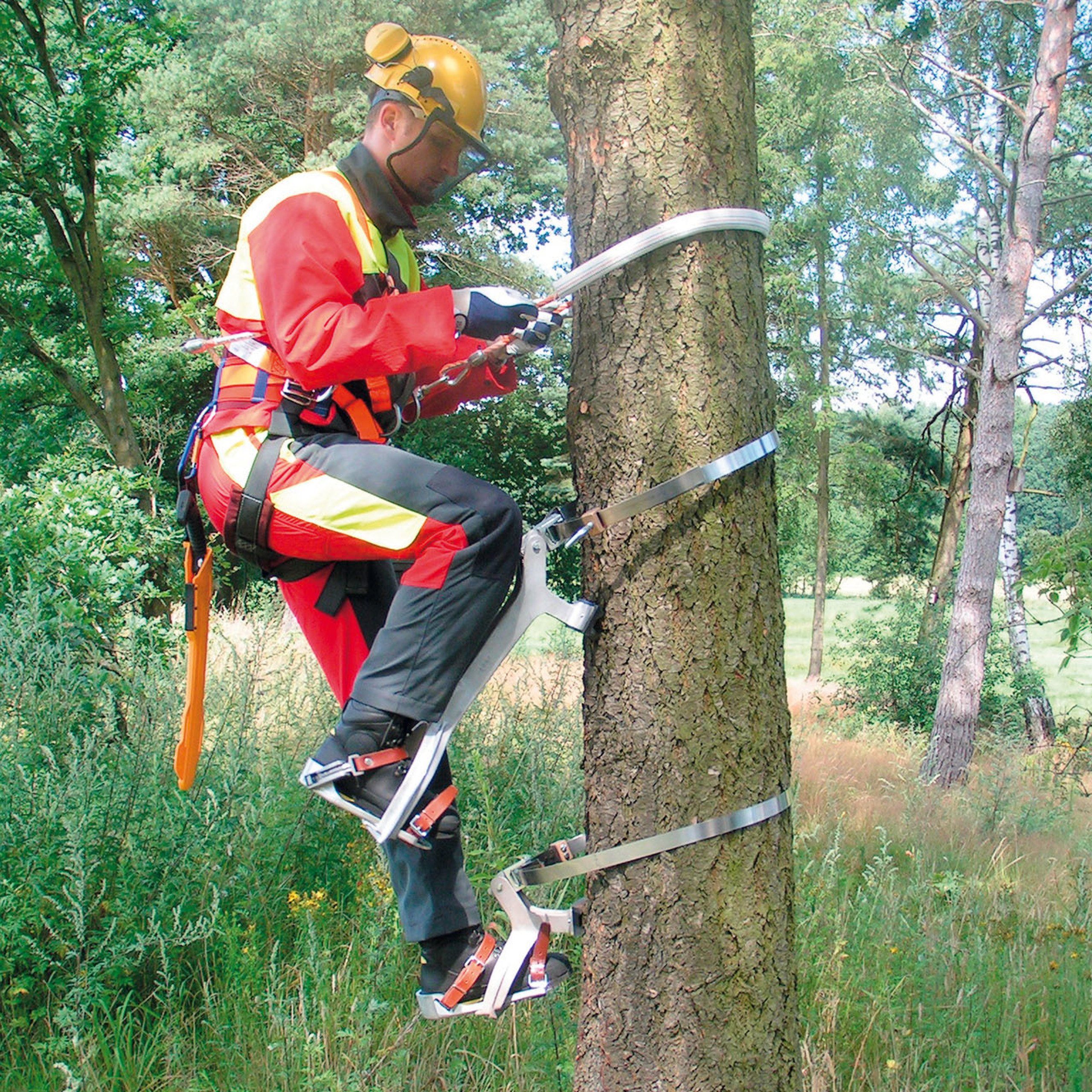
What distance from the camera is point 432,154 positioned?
2.52 meters


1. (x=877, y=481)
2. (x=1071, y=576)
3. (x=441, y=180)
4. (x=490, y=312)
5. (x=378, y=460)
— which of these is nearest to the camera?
(x=378, y=460)

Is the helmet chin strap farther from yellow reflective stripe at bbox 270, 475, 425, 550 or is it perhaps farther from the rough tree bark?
the rough tree bark

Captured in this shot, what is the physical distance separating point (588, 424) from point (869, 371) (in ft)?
76.1

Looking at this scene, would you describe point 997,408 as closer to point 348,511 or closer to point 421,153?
point 421,153

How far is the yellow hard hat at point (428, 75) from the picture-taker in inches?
96.0

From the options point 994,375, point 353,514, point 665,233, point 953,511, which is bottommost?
point 353,514

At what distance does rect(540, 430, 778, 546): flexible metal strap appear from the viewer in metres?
2.07

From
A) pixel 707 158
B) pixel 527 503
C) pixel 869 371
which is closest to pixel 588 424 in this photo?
pixel 707 158

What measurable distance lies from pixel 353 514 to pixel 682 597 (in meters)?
0.72

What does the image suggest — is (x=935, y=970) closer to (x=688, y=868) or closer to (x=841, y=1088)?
(x=841, y=1088)

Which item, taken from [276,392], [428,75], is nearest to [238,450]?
[276,392]

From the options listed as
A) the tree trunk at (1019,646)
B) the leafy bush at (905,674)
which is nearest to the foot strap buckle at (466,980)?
the tree trunk at (1019,646)

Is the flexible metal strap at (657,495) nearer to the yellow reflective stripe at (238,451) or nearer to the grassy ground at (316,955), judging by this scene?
the yellow reflective stripe at (238,451)

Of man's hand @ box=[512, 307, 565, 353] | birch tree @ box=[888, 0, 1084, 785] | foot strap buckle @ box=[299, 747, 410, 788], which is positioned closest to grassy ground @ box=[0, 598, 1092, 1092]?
foot strap buckle @ box=[299, 747, 410, 788]
